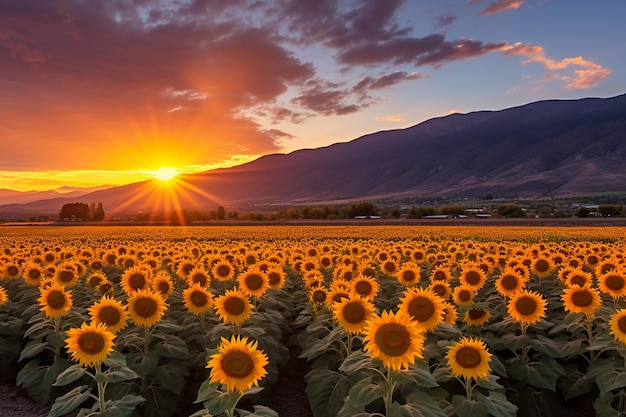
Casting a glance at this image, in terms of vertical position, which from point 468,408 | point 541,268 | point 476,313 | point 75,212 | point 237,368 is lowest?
point 468,408

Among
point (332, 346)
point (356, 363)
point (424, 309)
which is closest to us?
point (356, 363)

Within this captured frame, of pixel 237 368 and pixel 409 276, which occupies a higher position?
pixel 237 368

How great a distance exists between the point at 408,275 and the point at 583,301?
3352 mm

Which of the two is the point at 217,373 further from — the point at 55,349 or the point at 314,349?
Answer: the point at 55,349

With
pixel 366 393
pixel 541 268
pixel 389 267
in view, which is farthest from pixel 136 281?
pixel 541 268

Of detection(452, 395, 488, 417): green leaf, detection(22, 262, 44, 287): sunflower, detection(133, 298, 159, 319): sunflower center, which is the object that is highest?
detection(22, 262, 44, 287): sunflower

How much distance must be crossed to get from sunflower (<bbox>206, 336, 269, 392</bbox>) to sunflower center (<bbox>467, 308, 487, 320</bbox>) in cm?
394

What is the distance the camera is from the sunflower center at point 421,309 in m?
6.41

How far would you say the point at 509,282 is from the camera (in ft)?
28.8

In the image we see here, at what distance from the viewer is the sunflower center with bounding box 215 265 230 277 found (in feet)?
35.0

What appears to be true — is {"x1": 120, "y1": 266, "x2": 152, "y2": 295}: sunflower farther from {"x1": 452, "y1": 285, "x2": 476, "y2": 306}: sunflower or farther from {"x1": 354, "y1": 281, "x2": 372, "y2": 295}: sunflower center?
{"x1": 452, "y1": 285, "x2": 476, "y2": 306}: sunflower

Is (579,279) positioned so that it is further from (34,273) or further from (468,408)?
(34,273)

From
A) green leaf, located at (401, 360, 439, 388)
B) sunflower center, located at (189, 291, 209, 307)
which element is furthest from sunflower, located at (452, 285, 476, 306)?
sunflower center, located at (189, 291, 209, 307)

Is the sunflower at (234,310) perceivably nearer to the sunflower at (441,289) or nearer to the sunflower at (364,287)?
the sunflower at (364,287)
